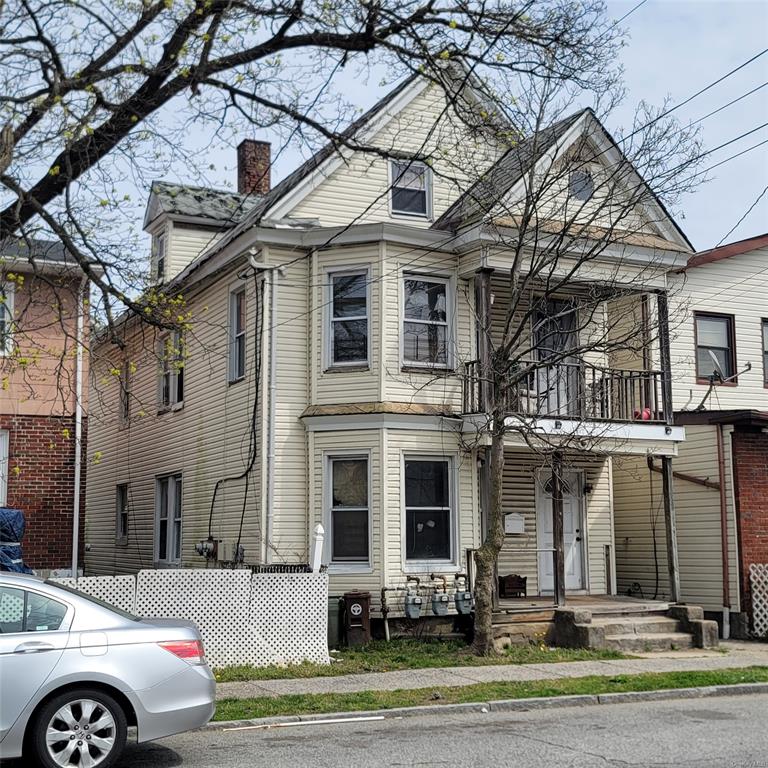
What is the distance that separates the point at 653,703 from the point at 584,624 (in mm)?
4298

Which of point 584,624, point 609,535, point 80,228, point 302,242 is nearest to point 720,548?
point 609,535

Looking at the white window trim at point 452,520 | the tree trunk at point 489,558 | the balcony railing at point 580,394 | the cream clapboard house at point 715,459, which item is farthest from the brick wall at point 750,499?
the tree trunk at point 489,558

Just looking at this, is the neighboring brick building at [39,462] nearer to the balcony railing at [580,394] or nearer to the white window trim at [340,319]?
the white window trim at [340,319]

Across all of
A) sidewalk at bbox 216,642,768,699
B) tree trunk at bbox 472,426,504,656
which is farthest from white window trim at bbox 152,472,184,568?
sidewalk at bbox 216,642,768,699

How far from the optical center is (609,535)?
19.6m

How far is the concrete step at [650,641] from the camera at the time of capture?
15977 millimetres

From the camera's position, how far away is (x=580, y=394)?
1767 centimetres

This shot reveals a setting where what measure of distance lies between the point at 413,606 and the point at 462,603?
84 centimetres

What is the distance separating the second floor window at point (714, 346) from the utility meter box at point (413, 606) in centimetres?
862

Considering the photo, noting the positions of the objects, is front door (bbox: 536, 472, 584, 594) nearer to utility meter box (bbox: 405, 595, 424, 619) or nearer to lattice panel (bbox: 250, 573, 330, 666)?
utility meter box (bbox: 405, 595, 424, 619)

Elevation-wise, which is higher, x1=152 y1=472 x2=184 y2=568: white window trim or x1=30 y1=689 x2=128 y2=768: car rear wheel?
x1=152 y1=472 x2=184 y2=568: white window trim

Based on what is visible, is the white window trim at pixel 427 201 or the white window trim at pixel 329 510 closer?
the white window trim at pixel 329 510

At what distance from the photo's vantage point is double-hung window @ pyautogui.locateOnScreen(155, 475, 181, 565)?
21312 mm

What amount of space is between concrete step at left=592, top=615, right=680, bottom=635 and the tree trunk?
232cm
